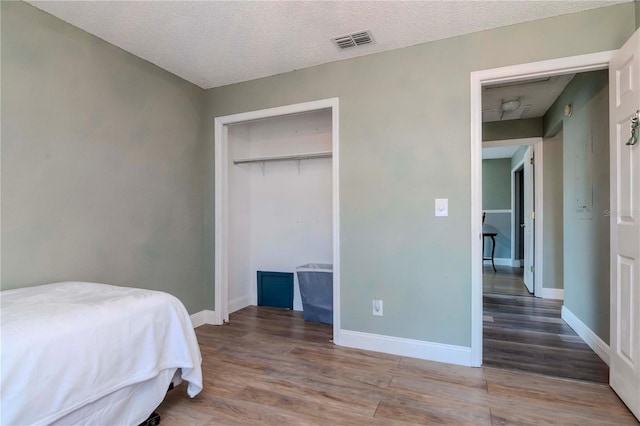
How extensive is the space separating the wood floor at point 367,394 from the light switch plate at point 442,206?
114cm

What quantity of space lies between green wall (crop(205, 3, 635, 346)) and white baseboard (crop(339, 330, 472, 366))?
0.17 ft

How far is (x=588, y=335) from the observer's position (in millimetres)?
2730

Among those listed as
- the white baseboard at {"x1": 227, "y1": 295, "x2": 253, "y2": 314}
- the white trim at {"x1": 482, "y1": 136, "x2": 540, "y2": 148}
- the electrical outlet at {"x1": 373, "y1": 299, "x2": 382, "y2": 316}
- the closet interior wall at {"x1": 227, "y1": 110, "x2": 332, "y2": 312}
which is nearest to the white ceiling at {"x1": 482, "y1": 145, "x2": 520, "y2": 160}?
the white trim at {"x1": 482, "y1": 136, "x2": 540, "y2": 148}

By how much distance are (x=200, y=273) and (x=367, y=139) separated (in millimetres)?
2179

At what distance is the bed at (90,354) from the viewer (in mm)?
1114

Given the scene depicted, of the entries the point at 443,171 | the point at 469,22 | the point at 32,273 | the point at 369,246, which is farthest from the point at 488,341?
the point at 32,273

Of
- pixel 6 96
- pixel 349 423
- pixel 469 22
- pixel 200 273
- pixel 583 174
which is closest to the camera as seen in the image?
pixel 349 423

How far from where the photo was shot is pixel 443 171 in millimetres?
2414

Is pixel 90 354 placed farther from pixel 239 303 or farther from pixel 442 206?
pixel 239 303

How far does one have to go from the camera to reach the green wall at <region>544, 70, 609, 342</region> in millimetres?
2497

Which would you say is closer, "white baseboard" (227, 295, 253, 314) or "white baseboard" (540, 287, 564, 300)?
"white baseboard" (227, 295, 253, 314)

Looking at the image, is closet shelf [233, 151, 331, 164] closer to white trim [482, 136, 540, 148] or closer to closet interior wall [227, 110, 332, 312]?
closet interior wall [227, 110, 332, 312]

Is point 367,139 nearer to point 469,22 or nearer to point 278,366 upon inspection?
point 469,22

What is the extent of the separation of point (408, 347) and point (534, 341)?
49.2 inches
